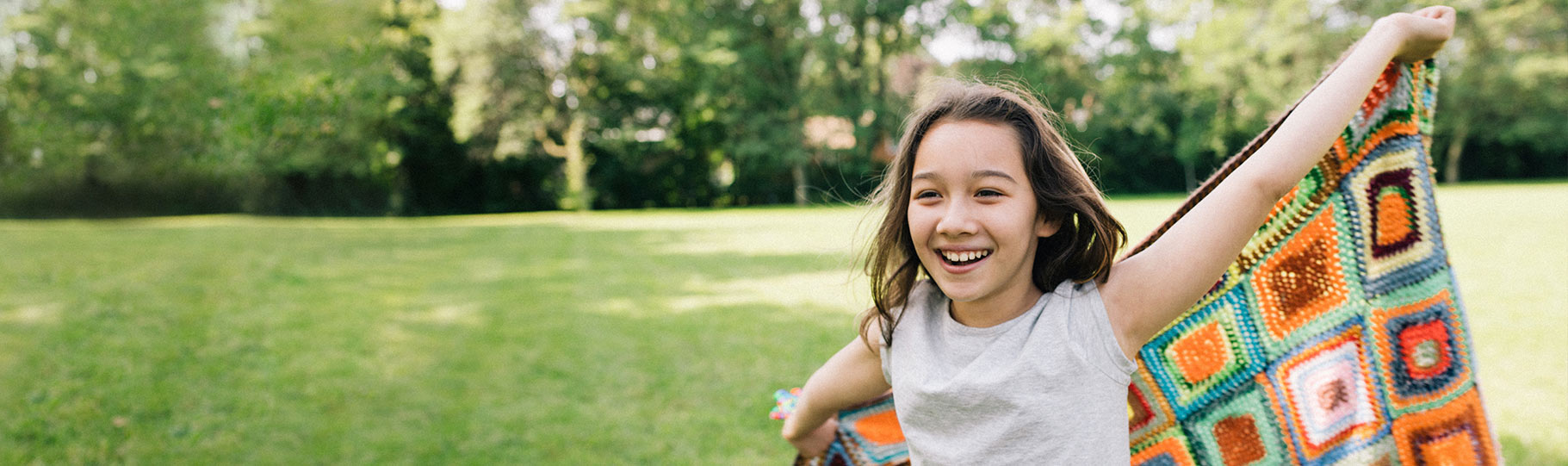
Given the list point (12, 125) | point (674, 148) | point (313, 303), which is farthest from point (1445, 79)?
point (12, 125)

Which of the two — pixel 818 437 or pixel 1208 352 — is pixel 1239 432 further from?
pixel 818 437

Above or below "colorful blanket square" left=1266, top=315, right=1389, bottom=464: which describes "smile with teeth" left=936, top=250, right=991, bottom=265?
above

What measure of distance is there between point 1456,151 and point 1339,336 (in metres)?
34.8

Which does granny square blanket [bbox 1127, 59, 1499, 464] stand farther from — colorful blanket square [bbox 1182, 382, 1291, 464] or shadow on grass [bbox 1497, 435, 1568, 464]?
shadow on grass [bbox 1497, 435, 1568, 464]

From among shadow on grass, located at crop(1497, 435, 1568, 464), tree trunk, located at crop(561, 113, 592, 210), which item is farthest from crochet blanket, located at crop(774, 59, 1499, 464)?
tree trunk, located at crop(561, 113, 592, 210)

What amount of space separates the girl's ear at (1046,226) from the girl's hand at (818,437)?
689mm

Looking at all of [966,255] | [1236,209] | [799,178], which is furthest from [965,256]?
[799,178]

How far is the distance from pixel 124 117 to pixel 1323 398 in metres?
19.3

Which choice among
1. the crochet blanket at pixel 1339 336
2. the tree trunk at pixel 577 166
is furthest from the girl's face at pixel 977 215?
the tree trunk at pixel 577 166

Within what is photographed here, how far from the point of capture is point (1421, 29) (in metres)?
1.57

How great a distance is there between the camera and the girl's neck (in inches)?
62.4

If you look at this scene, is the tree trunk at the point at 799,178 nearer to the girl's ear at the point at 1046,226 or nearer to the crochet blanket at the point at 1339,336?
the crochet blanket at the point at 1339,336

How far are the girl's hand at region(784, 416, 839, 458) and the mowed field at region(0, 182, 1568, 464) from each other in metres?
0.37

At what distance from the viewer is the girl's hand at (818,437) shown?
202 cm
